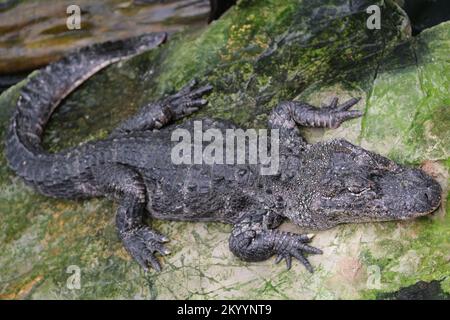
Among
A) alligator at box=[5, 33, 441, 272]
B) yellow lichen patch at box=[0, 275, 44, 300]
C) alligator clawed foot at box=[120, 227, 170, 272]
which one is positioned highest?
alligator at box=[5, 33, 441, 272]

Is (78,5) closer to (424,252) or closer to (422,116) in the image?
(422,116)

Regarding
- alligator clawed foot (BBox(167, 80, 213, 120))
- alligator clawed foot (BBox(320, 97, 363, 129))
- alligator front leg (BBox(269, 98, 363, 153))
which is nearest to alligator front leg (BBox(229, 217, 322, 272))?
alligator front leg (BBox(269, 98, 363, 153))

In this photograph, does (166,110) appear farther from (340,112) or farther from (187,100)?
(340,112)

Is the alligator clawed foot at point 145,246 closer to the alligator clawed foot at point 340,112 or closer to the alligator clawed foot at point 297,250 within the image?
the alligator clawed foot at point 297,250

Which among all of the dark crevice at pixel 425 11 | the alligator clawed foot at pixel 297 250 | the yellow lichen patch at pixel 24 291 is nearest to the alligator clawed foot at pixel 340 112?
the alligator clawed foot at pixel 297 250

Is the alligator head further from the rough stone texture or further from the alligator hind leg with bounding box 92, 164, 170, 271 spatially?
the alligator hind leg with bounding box 92, 164, 170, 271

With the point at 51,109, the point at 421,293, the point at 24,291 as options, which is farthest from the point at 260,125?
the point at 24,291
